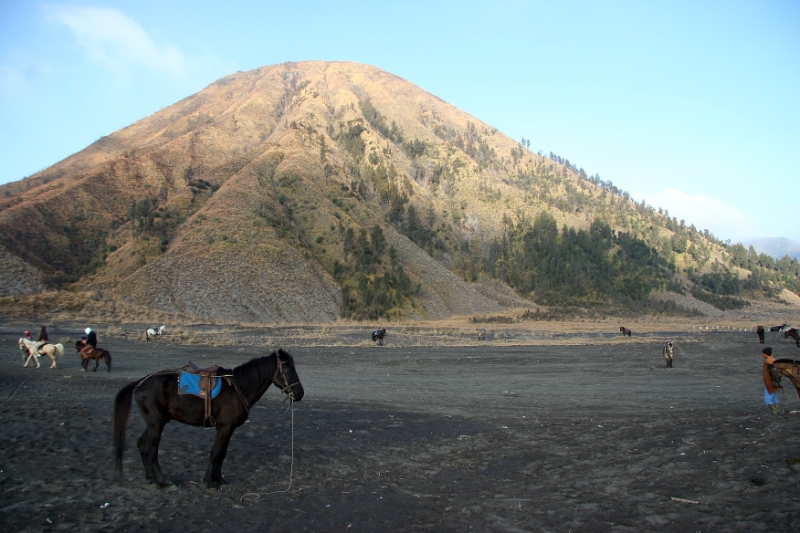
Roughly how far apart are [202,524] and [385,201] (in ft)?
279

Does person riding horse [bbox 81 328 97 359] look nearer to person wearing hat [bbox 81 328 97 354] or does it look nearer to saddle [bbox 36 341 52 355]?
person wearing hat [bbox 81 328 97 354]

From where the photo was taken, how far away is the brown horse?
352 inches

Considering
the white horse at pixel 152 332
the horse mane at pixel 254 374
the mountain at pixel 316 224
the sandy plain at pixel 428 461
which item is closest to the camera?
the sandy plain at pixel 428 461

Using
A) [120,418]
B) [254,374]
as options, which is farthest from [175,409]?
[254,374]

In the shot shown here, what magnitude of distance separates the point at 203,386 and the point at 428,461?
429 centimetres

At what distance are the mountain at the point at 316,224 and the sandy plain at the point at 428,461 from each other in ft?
122

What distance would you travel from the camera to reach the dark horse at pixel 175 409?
7.11 meters

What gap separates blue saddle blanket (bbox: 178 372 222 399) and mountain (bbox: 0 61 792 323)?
45606mm

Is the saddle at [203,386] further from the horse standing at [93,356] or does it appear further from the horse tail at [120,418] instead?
the horse standing at [93,356]

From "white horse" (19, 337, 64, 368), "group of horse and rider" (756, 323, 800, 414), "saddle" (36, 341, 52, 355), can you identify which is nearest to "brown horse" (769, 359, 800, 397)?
"group of horse and rider" (756, 323, 800, 414)

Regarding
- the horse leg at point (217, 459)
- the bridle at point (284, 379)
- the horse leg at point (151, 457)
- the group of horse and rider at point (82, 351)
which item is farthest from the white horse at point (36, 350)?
the bridle at point (284, 379)

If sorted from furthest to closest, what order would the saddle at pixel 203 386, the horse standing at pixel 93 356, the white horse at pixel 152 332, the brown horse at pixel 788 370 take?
the white horse at pixel 152 332
the horse standing at pixel 93 356
the brown horse at pixel 788 370
the saddle at pixel 203 386

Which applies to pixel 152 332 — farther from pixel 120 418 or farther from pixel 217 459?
pixel 217 459

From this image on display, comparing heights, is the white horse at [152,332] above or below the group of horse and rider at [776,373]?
below
